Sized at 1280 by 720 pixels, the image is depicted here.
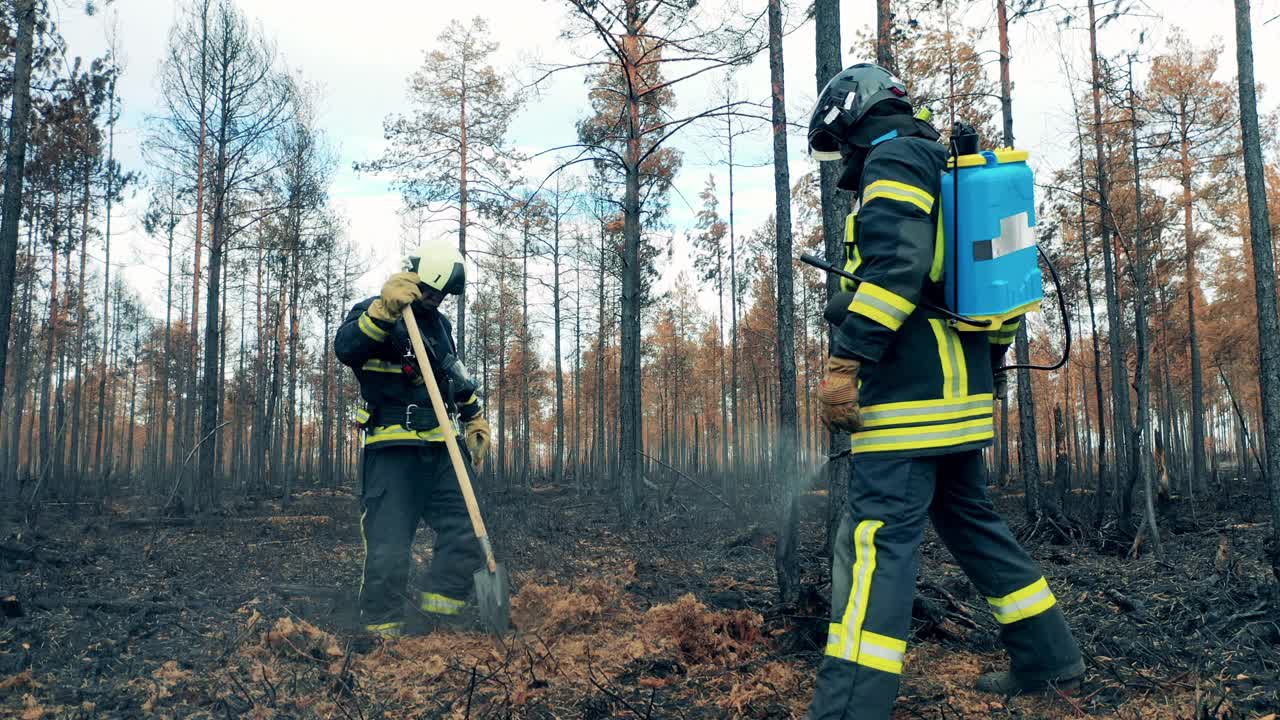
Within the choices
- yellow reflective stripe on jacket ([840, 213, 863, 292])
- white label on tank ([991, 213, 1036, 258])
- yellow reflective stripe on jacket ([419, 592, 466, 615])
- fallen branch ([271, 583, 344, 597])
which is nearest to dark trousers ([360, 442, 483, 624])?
yellow reflective stripe on jacket ([419, 592, 466, 615])

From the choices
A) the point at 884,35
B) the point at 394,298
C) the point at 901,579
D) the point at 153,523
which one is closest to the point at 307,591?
the point at 394,298

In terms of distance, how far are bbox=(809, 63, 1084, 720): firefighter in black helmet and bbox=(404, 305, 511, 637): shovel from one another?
1.99m

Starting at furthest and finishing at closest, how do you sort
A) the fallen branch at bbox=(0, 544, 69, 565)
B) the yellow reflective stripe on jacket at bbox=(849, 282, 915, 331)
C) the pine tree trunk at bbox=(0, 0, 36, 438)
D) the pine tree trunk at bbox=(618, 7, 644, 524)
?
the pine tree trunk at bbox=(618, 7, 644, 524)
the pine tree trunk at bbox=(0, 0, 36, 438)
the fallen branch at bbox=(0, 544, 69, 565)
the yellow reflective stripe on jacket at bbox=(849, 282, 915, 331)

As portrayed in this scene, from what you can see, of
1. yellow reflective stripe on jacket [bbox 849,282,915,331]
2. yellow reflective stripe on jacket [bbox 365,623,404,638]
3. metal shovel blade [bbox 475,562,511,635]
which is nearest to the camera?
yellow reflective stripe on jacket [bbox 849,282,915,331]

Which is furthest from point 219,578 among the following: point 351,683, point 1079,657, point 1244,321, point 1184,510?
point 1244,321

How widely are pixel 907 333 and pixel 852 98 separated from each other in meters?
0.93

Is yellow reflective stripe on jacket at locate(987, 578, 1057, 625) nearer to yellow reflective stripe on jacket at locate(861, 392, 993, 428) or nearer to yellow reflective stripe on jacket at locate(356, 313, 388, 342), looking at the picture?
yellow reflective stripe on jacket at locate(861, 392, 993, 428)

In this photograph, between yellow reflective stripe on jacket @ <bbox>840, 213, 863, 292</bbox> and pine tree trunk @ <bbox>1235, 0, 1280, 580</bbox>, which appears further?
pine tree trunk @ <bbox>1235, 0, 1280, 580</bbox>

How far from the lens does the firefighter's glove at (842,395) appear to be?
96.9 inches

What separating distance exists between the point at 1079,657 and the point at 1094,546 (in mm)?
6406

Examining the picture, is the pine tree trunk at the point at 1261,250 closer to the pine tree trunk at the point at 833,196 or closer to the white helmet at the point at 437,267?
the pine tree trunk at the point at 833,196

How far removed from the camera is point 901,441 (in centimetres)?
243

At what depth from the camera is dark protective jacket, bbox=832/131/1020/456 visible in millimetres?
2428

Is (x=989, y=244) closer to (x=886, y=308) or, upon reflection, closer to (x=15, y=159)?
(x=886, y=308)
